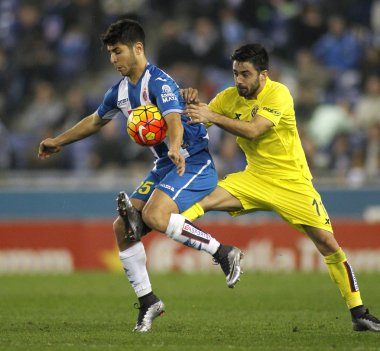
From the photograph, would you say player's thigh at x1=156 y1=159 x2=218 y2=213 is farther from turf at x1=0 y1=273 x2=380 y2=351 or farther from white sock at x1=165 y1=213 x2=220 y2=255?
turf at x1=0 y1=273 x2=380 y2=351

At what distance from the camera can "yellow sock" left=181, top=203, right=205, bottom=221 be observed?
8.51 m

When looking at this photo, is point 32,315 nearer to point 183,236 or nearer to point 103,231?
point 183,236

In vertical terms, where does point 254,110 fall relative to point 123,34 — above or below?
below

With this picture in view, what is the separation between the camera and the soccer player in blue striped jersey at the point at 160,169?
8242 millimetres

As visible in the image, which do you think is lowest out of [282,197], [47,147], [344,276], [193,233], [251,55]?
[344,276]

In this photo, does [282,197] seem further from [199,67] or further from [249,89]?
[199,67]

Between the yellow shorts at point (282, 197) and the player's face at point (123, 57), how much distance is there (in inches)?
54.5

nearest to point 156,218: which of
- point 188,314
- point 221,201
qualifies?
point 221,201

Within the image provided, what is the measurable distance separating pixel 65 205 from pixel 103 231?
1277 mm

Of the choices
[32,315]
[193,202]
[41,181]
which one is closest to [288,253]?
[41,181]

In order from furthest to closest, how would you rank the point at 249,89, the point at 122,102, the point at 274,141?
1. the point at 274,141
2. the point at 249,89
3. the point at 122,102

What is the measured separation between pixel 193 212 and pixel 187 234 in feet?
1.09

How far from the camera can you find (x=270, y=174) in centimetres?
894

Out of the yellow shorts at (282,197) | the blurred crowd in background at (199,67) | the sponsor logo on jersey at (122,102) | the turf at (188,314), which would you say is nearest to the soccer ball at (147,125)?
the sponsor logo on jersey at (122,102)
